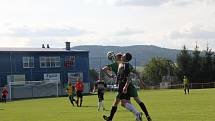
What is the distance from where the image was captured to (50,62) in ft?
326

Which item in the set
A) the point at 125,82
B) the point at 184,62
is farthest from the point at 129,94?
the point at 184,62

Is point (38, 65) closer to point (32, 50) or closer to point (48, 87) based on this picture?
point (32, 50)

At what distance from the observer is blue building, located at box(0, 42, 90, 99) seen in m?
92.1

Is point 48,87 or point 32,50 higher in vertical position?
point 32,50

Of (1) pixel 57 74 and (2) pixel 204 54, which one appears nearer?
(1) pixel 57 74

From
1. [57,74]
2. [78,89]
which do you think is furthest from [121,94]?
[57,74]

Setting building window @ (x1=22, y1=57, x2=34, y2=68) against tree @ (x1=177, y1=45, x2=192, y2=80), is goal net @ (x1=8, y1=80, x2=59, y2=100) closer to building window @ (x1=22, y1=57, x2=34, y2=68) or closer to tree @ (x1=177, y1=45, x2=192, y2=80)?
building window @ (x1=22, y1=57, x2=34, y2=68)

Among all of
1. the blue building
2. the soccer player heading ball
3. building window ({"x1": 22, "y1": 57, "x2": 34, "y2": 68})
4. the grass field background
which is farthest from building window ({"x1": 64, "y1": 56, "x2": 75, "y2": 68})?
the soccer player heading ball

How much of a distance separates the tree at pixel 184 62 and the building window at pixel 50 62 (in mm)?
23480

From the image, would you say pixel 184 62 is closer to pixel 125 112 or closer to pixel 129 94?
pixel 125 112

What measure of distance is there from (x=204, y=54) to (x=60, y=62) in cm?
2845

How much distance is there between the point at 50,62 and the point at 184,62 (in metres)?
26.0

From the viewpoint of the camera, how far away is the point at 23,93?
281ft

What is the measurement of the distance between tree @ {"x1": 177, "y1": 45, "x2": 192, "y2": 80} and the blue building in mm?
17826
